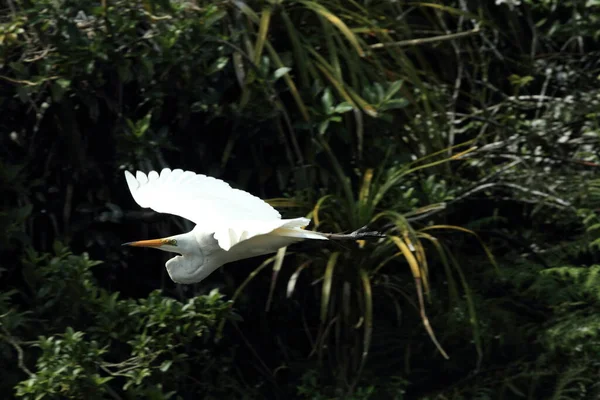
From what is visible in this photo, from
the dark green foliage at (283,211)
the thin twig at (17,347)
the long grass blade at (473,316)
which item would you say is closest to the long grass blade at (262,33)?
the dark green foliage at (283,211)

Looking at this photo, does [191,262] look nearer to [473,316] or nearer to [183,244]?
[183,244]

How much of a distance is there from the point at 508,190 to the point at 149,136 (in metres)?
1.39

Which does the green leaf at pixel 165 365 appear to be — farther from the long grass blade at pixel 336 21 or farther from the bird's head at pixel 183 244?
the long grass blade at pixel 336 21

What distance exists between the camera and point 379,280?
360 cm

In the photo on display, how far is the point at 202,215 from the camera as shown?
2.80m

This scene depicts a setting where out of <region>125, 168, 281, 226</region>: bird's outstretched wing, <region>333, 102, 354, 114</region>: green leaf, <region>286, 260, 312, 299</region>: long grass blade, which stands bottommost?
<region>286, 260, 312, 299</region>: long grass blade

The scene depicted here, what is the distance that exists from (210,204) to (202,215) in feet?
0.13

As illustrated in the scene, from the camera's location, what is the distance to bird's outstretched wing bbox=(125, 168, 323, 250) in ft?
8.58

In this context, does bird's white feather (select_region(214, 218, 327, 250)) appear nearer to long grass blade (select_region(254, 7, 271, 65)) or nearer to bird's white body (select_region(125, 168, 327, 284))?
bird's white body (select_region(125, 168, 327, 284))

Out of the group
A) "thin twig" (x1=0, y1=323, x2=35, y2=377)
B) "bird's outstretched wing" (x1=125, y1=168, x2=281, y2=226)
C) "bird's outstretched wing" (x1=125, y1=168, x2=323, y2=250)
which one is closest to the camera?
"bird's outstretched wing" (x1=125, y1=168, x2=323, y2=250)

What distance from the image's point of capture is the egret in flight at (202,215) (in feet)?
9.11

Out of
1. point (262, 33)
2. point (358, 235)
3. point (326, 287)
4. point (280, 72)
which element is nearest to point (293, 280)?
point (326, 287)

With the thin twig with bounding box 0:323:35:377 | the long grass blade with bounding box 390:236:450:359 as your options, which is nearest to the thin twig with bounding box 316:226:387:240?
the long grass blade with bounding box 390:236:450:359

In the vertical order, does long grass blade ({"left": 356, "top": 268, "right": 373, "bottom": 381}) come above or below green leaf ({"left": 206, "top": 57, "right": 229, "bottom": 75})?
below
